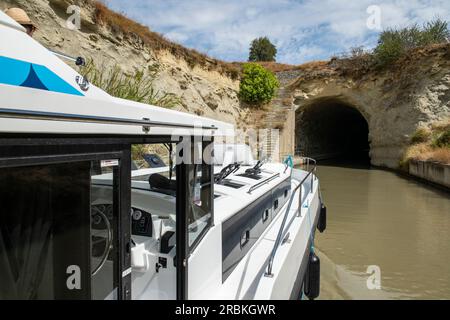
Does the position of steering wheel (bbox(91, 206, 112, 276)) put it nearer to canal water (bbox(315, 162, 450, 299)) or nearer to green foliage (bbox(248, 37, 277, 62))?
canal water (bbox(315, 162, 450, 299))

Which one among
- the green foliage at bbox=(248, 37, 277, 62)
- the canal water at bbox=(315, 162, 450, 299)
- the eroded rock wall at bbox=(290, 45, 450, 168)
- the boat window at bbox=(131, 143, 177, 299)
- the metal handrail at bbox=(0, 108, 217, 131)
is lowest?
the canal water at bbox=(315, 162, 450, 299)

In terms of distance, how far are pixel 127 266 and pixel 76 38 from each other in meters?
13.1

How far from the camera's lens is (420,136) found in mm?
18359

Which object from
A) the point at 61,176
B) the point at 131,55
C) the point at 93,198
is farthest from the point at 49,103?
the point at 131,55

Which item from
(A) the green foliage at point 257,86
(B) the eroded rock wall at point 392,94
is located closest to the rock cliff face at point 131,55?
(A) the green foliage at point 257,86

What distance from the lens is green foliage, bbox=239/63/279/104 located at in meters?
22.7

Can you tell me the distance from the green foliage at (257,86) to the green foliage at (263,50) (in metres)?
29.6

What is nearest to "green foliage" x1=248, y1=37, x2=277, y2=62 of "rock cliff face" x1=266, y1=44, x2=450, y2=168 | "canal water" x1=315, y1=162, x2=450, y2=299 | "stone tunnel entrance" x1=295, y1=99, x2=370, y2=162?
"stone tunnel entrance" x1=295, y1=99, x2=370, y2=162

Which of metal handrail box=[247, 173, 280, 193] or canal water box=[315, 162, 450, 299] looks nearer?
metal handrail box=[247, 173, 280, 193]

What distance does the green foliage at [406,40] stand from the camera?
20002 mm

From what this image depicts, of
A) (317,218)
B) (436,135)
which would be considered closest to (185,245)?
(317,218)

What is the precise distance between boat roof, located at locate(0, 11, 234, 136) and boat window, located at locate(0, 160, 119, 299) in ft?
0.59

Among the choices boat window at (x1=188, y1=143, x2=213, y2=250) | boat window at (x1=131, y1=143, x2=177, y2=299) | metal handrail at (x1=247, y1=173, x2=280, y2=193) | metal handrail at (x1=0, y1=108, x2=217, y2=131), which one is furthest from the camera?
metal handrail at (x1=247, y1=173, x2=280, y2=193)

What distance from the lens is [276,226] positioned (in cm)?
429
